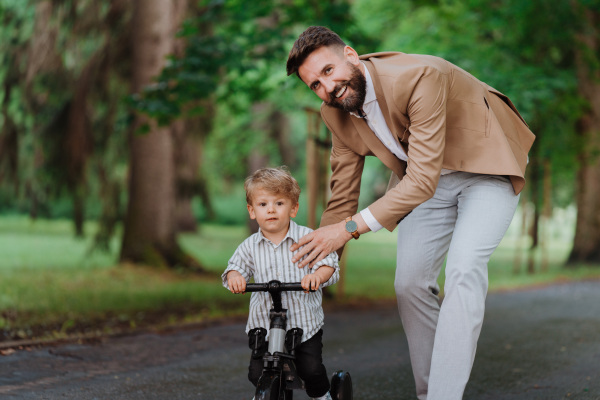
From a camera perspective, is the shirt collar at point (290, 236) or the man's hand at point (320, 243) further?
the shirt collar at point (290, 236)

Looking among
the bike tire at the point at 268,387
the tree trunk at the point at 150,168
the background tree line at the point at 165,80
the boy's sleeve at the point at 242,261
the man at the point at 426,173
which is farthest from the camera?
the tree trunk at the point at 150,168

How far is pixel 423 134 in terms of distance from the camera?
10.3ft

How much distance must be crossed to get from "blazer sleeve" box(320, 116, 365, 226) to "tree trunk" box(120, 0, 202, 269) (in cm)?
721

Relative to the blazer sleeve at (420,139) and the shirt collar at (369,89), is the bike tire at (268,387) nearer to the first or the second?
the blazer sleeve at (420,139)

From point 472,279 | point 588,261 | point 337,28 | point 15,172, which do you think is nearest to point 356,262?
point 588,261

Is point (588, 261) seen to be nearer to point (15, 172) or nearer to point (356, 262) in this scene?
point (356, 262)

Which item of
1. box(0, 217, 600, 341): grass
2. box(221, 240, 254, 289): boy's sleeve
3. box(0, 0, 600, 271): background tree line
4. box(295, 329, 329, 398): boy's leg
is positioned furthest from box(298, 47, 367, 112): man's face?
box(0, 0, 600, 271): background tree line

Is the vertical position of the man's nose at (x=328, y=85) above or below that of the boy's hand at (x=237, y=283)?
above

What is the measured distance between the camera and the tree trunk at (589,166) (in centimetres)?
1444

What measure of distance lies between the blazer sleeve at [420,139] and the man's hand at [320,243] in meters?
0.19

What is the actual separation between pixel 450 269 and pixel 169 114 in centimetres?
525

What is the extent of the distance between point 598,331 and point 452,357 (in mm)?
4527

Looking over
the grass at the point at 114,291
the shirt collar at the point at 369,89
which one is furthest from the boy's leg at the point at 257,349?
the grass at the point at 114,291

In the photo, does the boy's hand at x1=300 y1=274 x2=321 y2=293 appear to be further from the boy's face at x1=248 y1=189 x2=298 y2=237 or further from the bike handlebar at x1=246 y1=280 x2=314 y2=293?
the boy's face at x1=248 y1=189 x2=298 y2=237
